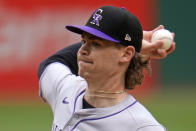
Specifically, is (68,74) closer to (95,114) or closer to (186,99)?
(95,114)

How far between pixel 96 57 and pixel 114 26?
0.25m

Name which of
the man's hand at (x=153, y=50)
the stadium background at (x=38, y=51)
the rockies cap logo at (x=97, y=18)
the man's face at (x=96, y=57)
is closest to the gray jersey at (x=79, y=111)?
the man's face at (x=96, y=57)

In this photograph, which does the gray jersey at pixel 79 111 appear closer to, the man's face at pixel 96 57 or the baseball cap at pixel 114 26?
the man's face at pixel 96 57

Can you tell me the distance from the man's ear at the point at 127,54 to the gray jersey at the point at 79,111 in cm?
26

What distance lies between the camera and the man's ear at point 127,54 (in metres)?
3.37

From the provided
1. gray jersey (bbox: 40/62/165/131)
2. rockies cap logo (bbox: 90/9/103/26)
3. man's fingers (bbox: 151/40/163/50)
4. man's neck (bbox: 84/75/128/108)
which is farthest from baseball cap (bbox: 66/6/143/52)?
gray jersey (bbox: 40/62/165/131)

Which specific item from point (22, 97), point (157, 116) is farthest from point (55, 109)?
point (22, 97)

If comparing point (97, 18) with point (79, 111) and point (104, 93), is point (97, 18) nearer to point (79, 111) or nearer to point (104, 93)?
point (104, 93)

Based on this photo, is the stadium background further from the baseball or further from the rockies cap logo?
the rockies cap logo

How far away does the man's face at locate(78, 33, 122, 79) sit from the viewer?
10.8ft

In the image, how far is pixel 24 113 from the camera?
401 inches

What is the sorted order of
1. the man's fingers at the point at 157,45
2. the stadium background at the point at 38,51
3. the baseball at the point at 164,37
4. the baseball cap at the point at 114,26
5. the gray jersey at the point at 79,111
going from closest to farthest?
the gray jersey at the point at 79,111 < the baseball cap at the point at 114,26 < the man's fingers at the point at 157,45 < the baseball at the point at 164,37 < the stadium background at the point at 38,51

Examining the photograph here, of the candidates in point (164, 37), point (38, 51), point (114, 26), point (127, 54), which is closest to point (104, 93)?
point (127, 54)

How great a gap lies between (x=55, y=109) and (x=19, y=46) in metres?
7.74
